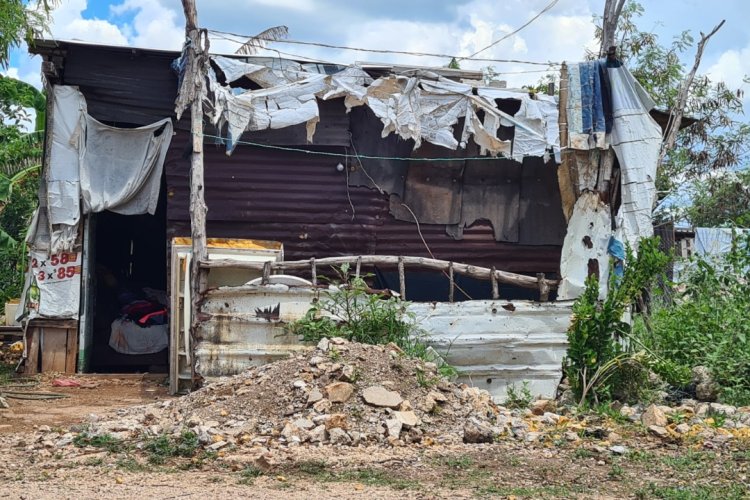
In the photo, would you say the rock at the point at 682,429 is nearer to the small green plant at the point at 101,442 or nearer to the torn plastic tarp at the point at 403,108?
the small green plant at the point at 101,442

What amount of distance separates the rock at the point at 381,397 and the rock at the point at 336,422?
13.7 inches

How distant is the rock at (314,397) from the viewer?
6.84 metres

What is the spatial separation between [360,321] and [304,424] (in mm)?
2050

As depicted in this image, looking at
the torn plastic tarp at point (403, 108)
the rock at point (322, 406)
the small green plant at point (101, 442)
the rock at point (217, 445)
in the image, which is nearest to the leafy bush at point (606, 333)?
the rock at point (322, 406)

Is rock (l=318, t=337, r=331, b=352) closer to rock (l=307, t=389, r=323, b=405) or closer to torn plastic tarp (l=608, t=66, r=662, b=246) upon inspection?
rock (l=307, t=389, r=323, b=405)

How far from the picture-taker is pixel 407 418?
6727 millimetres

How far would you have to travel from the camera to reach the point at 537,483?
5.50 metres

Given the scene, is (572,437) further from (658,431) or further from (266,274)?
(266,274)

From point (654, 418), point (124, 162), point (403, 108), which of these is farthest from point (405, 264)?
point (124, 162)

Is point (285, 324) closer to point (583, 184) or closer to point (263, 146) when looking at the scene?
point (263, 146)

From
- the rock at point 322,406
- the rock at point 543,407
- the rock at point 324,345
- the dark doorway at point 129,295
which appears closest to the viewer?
the rock at point 322,406

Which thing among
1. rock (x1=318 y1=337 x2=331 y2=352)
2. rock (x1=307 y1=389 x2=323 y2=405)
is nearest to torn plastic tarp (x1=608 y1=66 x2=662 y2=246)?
rock (x1=318 y1=337 x2=331 y2=352)

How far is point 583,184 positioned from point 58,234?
6589mm

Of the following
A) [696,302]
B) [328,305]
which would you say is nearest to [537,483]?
[328,305]
